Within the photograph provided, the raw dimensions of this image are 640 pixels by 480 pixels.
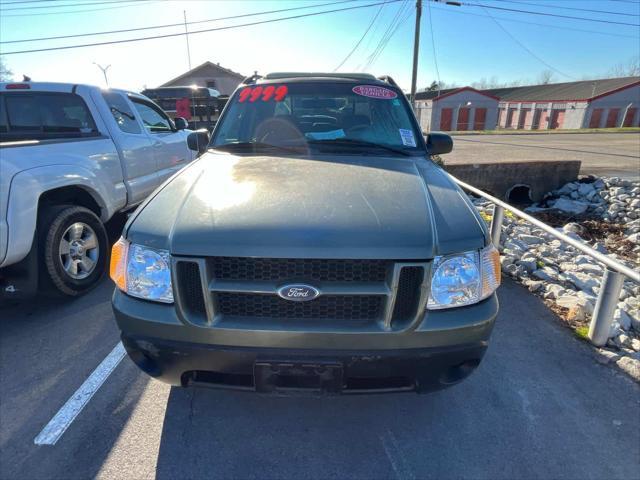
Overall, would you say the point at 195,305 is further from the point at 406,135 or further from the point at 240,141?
the point at 406,135

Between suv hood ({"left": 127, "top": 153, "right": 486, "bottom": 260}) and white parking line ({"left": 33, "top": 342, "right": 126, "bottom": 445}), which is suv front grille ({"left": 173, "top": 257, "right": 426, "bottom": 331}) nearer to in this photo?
suv hood ({"left": 127, "top": 153, "right": 486, "bottom": 260})

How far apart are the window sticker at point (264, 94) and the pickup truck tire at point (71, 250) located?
1.94 metres

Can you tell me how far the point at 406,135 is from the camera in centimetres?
311

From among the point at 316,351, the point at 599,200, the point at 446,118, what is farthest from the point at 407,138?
the point at 446,118

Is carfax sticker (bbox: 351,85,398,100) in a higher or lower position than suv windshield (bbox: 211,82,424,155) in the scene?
higher

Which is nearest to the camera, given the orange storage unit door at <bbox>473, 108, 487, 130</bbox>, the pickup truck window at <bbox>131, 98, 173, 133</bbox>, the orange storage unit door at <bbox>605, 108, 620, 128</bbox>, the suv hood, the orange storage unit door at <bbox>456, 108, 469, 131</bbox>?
the suv hood

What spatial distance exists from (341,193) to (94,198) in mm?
3145

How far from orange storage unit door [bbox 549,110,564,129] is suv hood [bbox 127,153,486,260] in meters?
57.6

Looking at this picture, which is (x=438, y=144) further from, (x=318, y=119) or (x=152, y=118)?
(x=152, y=118)

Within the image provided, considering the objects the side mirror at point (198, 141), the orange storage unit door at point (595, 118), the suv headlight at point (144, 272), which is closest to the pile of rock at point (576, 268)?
the suv headlight at point (144, 272)

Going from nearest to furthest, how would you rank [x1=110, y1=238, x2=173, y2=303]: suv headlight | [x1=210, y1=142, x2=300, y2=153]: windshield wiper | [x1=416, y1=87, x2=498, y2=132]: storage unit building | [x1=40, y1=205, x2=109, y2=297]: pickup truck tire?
1. [x1=110, y1=238, x2=173, y2=303]: suv headlight
2. [x1=210, y1=142, x2=300, y2=153]: windshield wiper
3. [x1=40, y1=205, x2=109, y2=297]: pickup truck tire
4. [x1=416, y1=87, x2=498, y2=132]: storage unit building

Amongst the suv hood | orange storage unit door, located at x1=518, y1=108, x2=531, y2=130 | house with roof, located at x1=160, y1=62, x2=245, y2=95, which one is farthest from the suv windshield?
orange storage unit door, located at x1=518, y1=108, x2=531, y2=130

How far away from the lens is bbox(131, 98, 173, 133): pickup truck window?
17.2ft

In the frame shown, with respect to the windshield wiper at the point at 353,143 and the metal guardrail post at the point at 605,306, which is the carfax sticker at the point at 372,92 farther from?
the metal guardrail post at the point at 605,306
